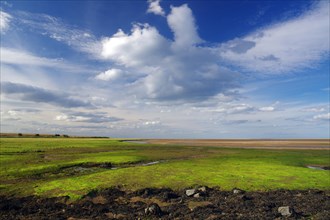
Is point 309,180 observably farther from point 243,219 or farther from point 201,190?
point 243,219

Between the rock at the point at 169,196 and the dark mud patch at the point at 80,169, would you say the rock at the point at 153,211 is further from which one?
the dark mud patch at the point at 80,169

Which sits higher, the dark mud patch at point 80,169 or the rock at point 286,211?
the rock at point 286,211

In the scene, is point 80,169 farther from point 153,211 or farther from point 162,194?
point 153,211

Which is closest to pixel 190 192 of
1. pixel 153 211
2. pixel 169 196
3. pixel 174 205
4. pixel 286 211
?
pixel 169 196

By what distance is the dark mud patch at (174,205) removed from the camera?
74.6 ft

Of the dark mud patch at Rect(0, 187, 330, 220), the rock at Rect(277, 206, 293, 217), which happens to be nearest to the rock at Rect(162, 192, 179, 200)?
the dark mud patch at Rect(0, 187, 330, 220)

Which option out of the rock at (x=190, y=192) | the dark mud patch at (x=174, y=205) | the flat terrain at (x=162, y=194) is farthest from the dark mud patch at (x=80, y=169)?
the rock at (x=190, y=192)

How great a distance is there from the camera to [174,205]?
25641mm

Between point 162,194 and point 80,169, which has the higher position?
point 80,169

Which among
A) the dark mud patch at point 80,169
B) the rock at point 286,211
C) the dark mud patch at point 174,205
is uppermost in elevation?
the rock at point 286,211

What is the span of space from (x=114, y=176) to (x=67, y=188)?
841 cm

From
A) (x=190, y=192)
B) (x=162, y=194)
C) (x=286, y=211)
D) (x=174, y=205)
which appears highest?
(x=286, y=211)

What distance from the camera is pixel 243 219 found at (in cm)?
2128

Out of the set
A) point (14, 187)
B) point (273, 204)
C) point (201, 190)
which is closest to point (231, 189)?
point (201, 190)
